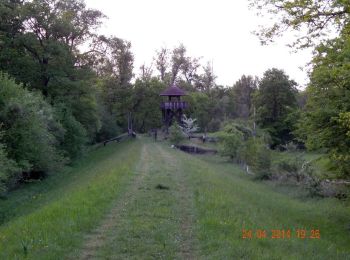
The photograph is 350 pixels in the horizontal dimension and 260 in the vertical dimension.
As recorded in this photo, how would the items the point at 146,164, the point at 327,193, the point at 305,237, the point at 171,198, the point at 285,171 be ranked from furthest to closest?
the point at 285,171 → the point at 146,164 → the point at 327,193 → the point at 171,198 → the point at 305,237

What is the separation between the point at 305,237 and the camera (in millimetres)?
11016

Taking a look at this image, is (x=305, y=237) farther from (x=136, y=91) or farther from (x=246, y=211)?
(x=136, y=91)

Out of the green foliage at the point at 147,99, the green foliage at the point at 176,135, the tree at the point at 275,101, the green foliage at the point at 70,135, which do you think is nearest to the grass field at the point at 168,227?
the green foliage at the point at 70,135

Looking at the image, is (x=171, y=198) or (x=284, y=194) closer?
(x=171, y=198)

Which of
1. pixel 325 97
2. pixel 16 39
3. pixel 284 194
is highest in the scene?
pixel 16 39

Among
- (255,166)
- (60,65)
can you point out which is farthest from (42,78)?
(255,166)

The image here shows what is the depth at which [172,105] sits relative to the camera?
2083 inches

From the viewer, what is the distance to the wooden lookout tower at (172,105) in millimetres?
52656

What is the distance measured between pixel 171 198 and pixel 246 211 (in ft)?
7.82

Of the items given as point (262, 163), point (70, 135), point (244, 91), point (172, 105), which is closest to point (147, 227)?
point (262, 163)

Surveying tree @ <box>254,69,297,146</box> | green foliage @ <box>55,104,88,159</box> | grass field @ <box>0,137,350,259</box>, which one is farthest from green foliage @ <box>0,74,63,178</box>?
tree @ <box>254,69,297,146</box>

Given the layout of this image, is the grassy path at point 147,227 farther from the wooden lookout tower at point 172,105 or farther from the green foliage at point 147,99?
the green foliage at point 147,99

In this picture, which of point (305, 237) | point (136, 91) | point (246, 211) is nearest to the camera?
point (305, 237)

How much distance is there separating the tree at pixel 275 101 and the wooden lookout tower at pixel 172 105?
34.2 feet
